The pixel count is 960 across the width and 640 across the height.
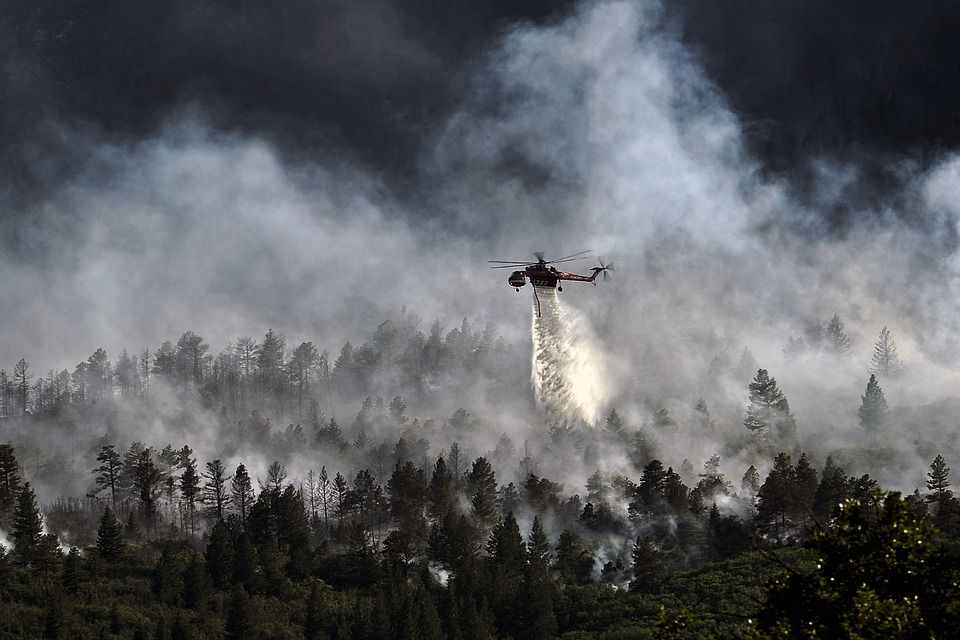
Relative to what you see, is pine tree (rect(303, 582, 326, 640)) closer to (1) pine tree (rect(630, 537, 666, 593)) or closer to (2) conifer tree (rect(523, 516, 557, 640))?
(2) conifer tree (rect(523, 516, 557, 640))

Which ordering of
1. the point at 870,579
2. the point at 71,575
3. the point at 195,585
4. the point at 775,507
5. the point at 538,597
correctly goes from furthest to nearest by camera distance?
the point at 775,507 → the point at 71,575 → the point at 195,585 → the point at 538,597 → the point at 870,579

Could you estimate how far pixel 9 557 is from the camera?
17788 cm

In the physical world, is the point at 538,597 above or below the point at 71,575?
below

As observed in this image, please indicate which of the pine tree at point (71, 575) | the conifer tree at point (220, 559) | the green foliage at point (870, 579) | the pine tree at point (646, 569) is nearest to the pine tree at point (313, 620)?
the conifer tree at point (220, 559)

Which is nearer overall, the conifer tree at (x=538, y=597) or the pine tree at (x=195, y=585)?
the conifer tree at (x=538, y=597)

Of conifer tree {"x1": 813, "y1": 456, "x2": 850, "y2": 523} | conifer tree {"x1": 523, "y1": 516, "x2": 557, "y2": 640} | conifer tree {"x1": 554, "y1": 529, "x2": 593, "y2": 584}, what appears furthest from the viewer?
conifer tree {"x1": 554, "y1": 529, "x2": 593, "y2": 584}

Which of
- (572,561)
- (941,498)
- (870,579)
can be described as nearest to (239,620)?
(572,561)

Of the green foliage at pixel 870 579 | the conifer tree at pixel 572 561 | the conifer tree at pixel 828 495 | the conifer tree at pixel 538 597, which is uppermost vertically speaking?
the conifer tree at pixel 828 495

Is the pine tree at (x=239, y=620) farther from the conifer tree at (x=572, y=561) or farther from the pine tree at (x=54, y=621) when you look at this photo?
the conifer tree at (x=572, y=561)

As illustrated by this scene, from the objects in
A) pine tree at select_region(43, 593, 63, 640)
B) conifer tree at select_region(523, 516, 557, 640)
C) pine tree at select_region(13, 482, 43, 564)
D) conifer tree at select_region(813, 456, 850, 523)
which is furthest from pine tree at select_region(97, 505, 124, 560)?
conifer tree at select_region(813, 456, 850, 523)

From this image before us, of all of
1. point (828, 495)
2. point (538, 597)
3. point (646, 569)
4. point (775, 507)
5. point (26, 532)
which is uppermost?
point (26, 532)

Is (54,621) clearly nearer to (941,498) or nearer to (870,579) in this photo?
(941,498)

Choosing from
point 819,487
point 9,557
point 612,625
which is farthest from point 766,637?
point 9,557

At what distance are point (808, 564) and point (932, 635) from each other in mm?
117702
